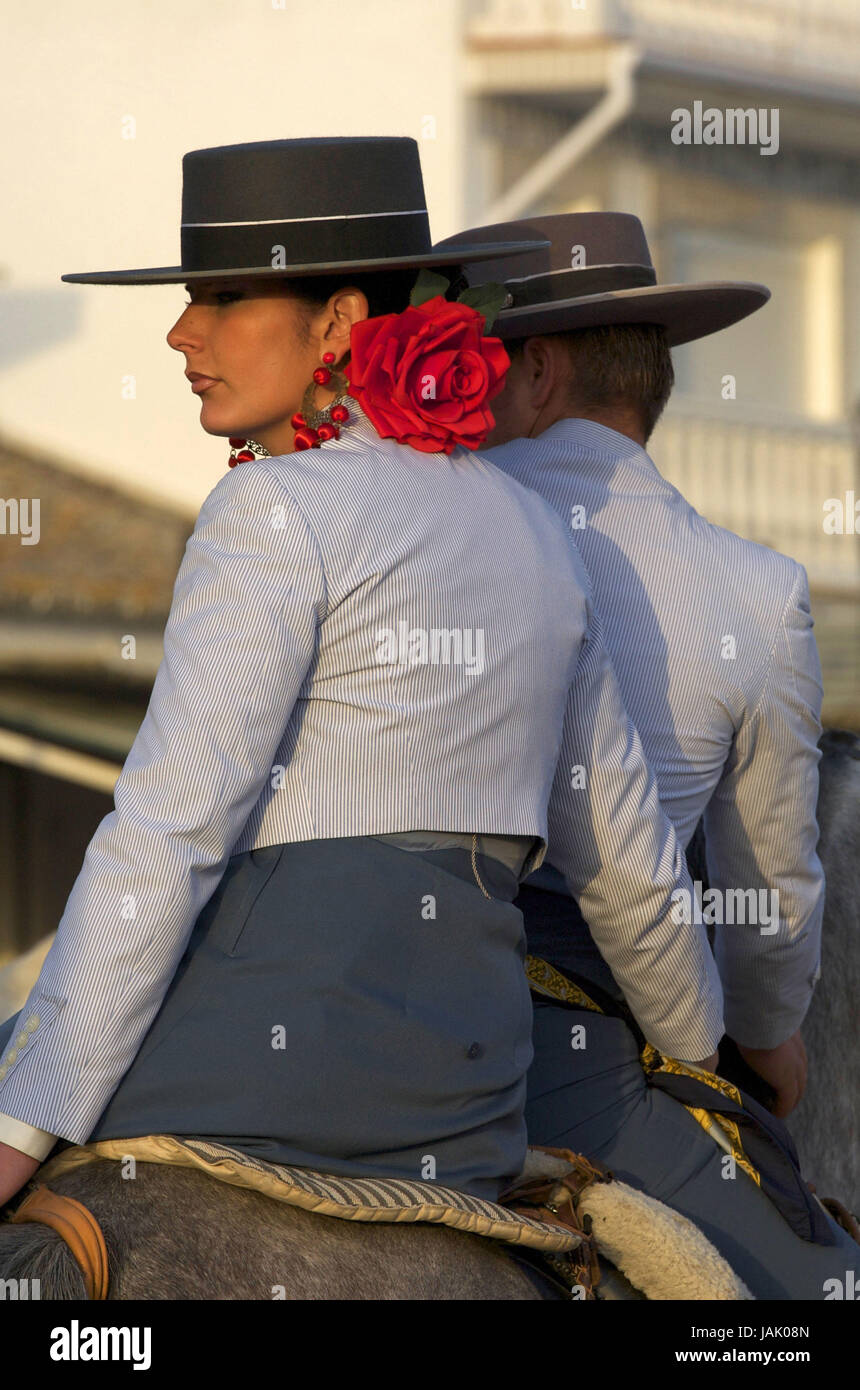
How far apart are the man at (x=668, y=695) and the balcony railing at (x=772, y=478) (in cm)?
738

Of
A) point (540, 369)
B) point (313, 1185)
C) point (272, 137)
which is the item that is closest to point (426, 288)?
point (540, 369)

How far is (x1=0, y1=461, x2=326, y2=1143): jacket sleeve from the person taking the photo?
5.39 ft

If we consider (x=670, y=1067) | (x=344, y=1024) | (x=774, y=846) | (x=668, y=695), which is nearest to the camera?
(x=344, y=1024)

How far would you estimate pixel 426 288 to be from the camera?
2029 mm

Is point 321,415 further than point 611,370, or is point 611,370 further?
point 611,370

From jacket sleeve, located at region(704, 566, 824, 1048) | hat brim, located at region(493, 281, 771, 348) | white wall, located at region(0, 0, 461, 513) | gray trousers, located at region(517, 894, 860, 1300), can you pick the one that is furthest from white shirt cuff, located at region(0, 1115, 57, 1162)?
white wall, located at region(0, 0, 461, 513)

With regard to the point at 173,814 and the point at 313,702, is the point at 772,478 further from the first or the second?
the point at 173,814

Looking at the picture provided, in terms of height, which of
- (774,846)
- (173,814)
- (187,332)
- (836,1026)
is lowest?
(836,1026)

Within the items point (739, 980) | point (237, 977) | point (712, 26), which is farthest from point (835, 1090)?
point (712, 26)

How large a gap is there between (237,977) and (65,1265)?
326 mm

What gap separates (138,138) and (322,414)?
8761 millimetres

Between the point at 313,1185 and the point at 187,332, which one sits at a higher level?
the point at 187,332

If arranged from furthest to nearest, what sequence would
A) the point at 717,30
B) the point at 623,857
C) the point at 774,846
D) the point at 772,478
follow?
the point at 717,30
the point at 772,478
the point at 774,846
the point at 623,857

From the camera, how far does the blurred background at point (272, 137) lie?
905cm
